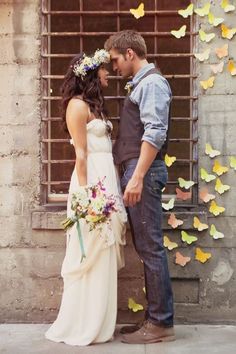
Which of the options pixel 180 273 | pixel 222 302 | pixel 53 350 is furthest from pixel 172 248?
pixel 53 350

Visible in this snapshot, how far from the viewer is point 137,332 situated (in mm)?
5309

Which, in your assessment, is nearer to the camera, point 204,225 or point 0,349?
point 0,349

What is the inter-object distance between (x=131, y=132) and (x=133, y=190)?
1.60 feet

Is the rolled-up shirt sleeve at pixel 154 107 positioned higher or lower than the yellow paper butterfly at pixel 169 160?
higher

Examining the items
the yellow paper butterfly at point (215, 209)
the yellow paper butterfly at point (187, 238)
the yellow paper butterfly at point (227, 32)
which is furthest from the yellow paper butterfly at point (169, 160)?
the yellow paper butterfly at point (227, 32)

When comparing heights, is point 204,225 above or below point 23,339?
above

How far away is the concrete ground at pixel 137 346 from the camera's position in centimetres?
509

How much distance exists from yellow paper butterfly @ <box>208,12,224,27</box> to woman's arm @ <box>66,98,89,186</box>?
1.35 m

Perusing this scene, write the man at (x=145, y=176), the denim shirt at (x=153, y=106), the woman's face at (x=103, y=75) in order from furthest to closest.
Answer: the woman's face at (x=103, y=75) < the man at (x=145, y=176) < the denim shirt at (x=153, y=106)

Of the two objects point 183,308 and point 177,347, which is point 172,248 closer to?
point 183,308

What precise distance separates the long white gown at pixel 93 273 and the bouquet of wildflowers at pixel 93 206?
11 cm

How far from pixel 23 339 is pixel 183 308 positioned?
1368 mm

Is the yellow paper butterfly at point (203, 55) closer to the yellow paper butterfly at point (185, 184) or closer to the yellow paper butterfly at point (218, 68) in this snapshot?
the yellow paper butterfly at point (218, 68)

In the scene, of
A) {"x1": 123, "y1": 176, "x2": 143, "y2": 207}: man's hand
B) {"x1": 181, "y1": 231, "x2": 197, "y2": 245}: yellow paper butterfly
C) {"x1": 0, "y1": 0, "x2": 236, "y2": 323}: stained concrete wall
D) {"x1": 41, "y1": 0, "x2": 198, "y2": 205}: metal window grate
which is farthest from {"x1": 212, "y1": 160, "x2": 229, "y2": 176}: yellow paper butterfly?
{"x1": 123, "y1": 176, "x2": 143, "y2": 207}: man's hand
